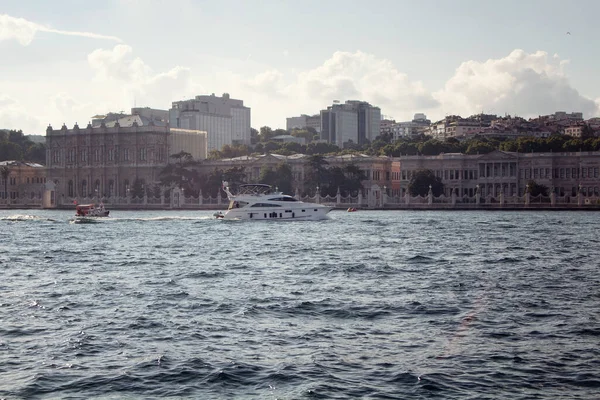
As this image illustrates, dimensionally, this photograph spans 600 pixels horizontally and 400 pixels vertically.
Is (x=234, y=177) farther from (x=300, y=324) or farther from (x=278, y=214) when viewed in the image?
(x=300, y=324)

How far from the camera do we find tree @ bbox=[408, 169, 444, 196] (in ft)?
393

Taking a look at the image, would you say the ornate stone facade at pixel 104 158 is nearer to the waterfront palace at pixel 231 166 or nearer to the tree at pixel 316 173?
the waterfront palace at pixel 231 166

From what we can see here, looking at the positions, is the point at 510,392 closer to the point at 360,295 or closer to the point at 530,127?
the point at 360,295

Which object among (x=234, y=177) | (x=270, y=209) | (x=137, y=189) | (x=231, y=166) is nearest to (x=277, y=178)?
(x=234, y=177)

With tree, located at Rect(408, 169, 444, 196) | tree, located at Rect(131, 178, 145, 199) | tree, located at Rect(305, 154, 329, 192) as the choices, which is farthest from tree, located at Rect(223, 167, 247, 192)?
tree, located at Rect(408, 169, 444, 196)

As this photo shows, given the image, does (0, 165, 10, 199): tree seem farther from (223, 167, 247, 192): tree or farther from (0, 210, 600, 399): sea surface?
(0, 210, 600, 399): sea surface

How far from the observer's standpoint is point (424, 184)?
120125 mm

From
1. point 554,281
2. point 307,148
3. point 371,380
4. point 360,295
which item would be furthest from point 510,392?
point 307,148

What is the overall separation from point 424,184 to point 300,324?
98253mm

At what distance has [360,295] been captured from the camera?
28.1m

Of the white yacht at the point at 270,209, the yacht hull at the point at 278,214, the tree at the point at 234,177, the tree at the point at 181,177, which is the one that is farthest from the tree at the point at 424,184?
the white yacht at the point at 270,209

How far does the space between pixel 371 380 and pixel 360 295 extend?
10.3m

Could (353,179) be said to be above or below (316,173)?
below

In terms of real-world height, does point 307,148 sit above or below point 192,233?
above
